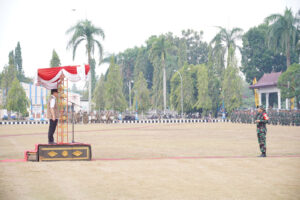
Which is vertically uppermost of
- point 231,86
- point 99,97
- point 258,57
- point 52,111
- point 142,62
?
point 142,62

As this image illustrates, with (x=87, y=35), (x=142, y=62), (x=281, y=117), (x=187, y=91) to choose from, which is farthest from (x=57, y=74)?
(x=142, y=62)

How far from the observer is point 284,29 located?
1876 inches

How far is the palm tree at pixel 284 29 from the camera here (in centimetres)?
4697

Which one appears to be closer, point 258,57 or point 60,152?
point 60,152

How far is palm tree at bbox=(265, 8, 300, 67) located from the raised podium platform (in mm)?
41015

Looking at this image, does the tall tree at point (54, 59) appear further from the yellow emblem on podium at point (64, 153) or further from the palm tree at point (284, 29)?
the yellow emblem on podium at point (64, 153)

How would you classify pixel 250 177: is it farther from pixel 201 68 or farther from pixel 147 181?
pixel 201 68

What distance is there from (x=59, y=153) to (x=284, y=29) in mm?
42542

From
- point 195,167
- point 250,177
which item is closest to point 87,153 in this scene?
point 195,167

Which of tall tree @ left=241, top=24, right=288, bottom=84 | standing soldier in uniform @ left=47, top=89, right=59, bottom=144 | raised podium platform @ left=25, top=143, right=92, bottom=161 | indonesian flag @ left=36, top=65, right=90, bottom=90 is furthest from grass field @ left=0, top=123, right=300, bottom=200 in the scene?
tall tree @ left=241, top=24, right=288, bottom=84

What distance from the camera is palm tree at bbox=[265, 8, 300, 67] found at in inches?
1849

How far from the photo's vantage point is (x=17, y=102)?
5828 cm

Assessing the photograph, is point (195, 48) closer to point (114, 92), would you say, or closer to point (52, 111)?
point (114, 92)

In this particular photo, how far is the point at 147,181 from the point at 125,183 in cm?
50
